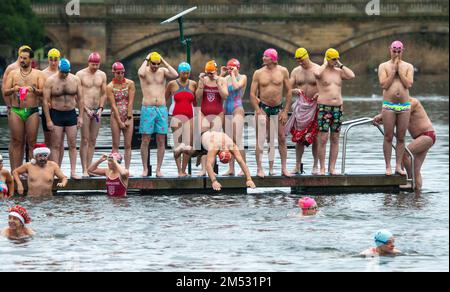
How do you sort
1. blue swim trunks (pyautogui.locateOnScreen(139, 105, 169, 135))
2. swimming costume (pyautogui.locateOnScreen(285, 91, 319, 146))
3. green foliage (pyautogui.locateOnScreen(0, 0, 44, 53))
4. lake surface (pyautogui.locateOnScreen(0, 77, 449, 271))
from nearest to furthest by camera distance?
lake surface (pyautogui.locateOnScreen(0, 77, 449, 271))
blue swim trunks (pyautogui.locateOnScreen(139, 105, 169, 135))
swimming costume (pyautogui.locateOnScreen(285, 91, 319, 146))
green foliage (pyautogui.locateOnScreen(0, 0, 44, 53))

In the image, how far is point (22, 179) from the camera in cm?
2333

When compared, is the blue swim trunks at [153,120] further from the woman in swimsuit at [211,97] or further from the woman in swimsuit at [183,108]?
the woman in swimsuit at [211,97]

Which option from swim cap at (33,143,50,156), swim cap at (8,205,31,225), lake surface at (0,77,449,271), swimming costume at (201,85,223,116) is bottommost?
lake surface at (0,77,449,271)

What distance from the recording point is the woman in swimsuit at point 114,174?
75.2 ft

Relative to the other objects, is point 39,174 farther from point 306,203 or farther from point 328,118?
point 328,118

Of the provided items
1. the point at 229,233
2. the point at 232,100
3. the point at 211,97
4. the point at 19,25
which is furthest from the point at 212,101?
the point at 19,25

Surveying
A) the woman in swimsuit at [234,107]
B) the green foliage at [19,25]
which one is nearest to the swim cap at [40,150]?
the woman in swimsuit at [234,107]

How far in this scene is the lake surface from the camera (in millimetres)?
18359

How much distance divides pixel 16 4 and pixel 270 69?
5404 cm

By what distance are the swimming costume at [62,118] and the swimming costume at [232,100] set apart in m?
2.16

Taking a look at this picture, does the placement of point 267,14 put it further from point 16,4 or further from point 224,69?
point 224,69

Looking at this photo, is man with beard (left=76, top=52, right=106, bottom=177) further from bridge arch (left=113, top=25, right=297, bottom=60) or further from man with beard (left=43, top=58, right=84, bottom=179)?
bridge arch (left=113, top=25, right=297, bottom=60)

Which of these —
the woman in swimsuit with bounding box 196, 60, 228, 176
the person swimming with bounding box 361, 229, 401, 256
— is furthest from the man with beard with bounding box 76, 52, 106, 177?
the person swimming with bounding box 361, 229, 401, 256

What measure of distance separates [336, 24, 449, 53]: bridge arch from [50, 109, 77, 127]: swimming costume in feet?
189
